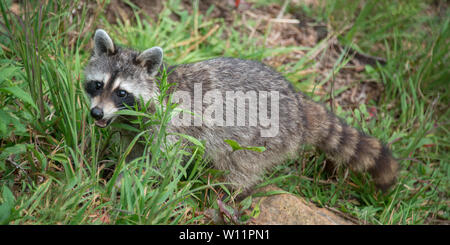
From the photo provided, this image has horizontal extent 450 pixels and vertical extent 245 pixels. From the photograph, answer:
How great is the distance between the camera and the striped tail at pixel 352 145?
13.0ft

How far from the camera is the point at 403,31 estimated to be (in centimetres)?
596

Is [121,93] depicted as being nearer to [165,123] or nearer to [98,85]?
[98,85]

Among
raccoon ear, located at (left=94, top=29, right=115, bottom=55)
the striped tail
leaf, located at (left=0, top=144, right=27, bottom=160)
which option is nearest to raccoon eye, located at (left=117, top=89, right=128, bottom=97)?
raccoon ear, located at (left=94, top=29, right=115, bottom=55)

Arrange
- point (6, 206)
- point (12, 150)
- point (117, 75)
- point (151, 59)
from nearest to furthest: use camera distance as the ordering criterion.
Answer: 1. point (6, 206)
2. point (12, 150)
3. point (117, 75)
4. point (151, 59)

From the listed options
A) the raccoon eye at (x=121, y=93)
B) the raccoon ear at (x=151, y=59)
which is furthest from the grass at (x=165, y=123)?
the raccoon ear at (x=151, y=59)

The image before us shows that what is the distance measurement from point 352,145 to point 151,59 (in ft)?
6.69

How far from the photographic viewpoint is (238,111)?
12.2 feet

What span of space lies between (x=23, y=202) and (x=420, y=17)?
5.76m

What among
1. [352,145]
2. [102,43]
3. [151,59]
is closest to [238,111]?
[151,59]

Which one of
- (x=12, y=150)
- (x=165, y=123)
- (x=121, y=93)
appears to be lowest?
(x=12, y=150)

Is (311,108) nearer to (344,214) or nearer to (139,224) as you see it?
(344,214)

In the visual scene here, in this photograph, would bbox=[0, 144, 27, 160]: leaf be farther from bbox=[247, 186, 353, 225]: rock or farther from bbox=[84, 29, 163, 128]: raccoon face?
bbox=[247, 186, 353, 225]: rock

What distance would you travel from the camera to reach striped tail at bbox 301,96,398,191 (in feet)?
13.0

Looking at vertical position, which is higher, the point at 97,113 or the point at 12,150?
the point at 97,113
